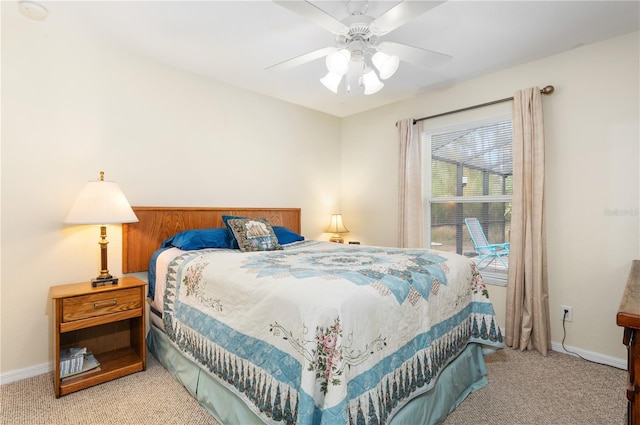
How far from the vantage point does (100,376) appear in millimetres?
2127

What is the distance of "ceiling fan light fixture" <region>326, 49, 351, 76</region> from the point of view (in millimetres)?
1905

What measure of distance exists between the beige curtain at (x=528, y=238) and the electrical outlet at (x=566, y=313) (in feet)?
0.36

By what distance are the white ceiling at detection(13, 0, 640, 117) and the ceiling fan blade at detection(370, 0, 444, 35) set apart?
377 millimetres

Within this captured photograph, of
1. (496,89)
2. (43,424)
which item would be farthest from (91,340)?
(496,89)

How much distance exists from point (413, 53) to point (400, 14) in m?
0.44

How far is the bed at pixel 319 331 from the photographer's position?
3.93 feet

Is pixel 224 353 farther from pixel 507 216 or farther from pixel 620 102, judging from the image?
pixel 620 102

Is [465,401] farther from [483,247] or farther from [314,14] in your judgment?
[314,14]

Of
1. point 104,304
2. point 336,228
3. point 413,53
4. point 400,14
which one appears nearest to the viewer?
point 400,14

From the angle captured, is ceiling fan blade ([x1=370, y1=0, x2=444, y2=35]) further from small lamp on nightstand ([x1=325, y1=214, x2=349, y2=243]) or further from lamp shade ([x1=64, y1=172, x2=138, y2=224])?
small lamp on nightstand ([x1=325, y1=214, x2=349, y2=243])

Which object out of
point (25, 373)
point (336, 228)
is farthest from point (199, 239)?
point (336, 228)

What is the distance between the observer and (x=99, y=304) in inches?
84.2

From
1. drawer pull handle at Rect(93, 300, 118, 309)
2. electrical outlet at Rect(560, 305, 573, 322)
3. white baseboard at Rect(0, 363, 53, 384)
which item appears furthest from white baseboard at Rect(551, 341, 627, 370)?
white baseboard at Rect(0, 363, 53, 384)

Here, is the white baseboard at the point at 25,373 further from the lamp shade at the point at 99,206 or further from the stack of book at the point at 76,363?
the lamp shade at the point at 99,206
